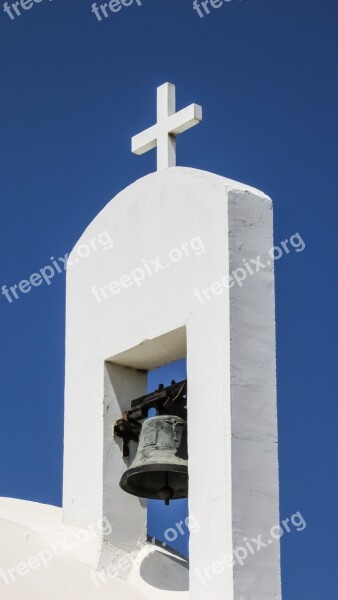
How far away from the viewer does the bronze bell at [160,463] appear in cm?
879

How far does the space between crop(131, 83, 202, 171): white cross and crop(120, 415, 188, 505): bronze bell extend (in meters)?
1.50

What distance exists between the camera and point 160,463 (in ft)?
28.7

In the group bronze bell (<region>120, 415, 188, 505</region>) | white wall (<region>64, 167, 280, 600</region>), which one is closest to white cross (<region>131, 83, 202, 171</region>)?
white wall (<region>64, 167, 280, 600</region>)

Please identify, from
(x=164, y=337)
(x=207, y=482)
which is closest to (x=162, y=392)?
(x=164, y=337)

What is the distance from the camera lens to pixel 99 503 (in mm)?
9008

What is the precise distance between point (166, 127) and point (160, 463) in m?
2.04

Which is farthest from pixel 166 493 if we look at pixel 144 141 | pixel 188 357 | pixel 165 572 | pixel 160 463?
pixel 144 141

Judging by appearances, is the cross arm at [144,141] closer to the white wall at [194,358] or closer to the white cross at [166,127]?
the white cross at [166,127]

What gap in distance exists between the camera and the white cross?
9.45 metres

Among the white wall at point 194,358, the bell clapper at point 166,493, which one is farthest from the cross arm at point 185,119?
the bell clapper at point 166,493

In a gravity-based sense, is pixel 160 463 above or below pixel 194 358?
below

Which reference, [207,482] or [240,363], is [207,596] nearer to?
[207,482]

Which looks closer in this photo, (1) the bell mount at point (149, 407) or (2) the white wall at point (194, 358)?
(2) the white wall at point (194, 358)

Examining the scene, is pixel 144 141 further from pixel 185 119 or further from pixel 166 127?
pixel 185 119
